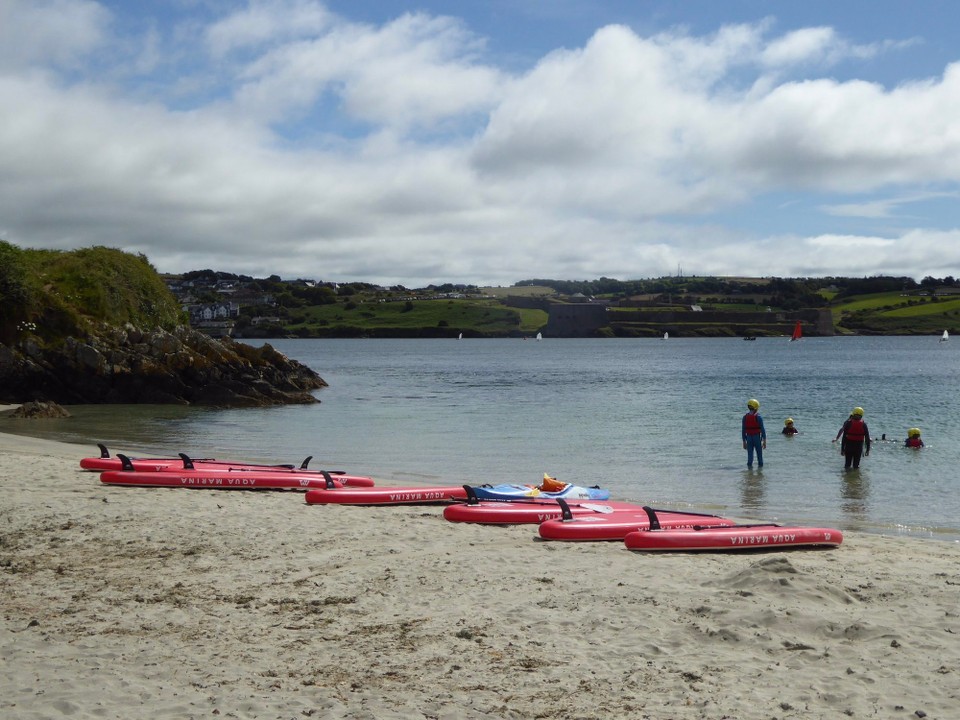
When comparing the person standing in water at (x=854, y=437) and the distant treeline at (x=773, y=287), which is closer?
the person standing in water at (x=854, y=437)

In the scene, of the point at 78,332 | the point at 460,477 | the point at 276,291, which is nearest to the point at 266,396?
the point at 78,332

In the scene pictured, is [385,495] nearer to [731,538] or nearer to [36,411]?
[731,538]

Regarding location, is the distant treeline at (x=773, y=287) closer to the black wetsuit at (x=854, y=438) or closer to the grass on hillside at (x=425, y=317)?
the grass on hillside at (x=425, y=317)

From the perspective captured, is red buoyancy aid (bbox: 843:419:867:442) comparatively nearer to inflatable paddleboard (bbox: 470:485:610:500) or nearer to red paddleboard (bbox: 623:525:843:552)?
inflatable paddleboard (bbox: 470:485:610:500)

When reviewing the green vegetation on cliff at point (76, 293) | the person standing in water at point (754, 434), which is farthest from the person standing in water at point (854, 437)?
the green vegetation on cliff at point (76, 293)

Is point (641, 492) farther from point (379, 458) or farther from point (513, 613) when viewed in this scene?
point (513, 613)

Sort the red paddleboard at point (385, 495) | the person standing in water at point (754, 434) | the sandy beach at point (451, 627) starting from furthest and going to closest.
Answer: the person standing in water at point (754, 434), the red paddleboard at point (385, 495), the sandy beach at point (451, 627)

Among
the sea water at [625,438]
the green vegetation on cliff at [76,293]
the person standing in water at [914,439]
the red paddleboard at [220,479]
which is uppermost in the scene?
the green vegetation on cliff at [76,293]

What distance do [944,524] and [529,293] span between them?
160672 mm

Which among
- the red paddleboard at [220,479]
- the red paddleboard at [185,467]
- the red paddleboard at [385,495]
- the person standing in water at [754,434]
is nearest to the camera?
the red paddleboard at [385,495]

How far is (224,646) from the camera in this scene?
6.40 metres

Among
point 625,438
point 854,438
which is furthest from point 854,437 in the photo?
point 625,438

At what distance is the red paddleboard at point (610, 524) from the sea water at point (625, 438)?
344cm

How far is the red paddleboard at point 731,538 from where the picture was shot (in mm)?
9797
